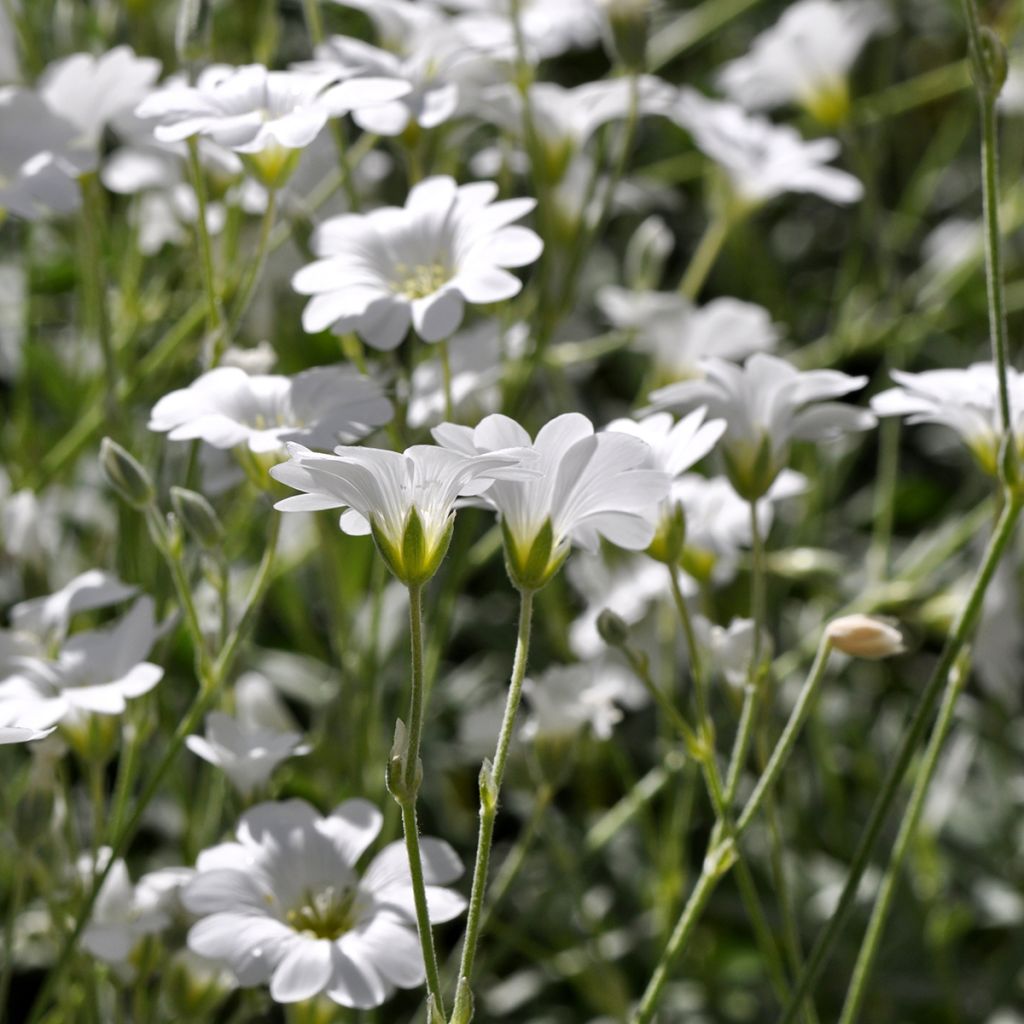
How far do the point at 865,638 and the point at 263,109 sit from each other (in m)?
0.30

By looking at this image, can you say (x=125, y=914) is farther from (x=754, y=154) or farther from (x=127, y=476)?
(x=754, y=154)

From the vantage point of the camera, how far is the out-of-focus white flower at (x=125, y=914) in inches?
20.7

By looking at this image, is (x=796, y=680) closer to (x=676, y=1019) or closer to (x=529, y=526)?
(x=676, y=1019)

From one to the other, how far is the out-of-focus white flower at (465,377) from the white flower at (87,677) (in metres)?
0.14

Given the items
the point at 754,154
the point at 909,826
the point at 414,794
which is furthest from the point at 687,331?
the point at 414,794

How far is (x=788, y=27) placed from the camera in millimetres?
915

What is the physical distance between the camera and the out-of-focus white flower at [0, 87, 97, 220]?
0.59 meters

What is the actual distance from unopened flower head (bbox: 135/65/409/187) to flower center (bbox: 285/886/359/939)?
0.87ft

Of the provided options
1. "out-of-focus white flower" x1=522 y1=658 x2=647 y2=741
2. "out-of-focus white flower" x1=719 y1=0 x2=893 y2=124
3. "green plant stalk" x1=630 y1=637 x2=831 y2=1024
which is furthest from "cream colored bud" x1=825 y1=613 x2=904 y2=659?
"out-of-focus white flower" x1=719 y1=0 x2=893 y2=124

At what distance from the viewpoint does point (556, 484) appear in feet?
1.48

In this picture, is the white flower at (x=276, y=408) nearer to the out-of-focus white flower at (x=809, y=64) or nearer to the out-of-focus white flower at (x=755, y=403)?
the out-of-focus white flower at (x=755, y=403)

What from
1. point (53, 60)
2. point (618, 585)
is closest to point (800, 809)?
point (618, 585)

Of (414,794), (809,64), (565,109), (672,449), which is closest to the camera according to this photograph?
(414,794)

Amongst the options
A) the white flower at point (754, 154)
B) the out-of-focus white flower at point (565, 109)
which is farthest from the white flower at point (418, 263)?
the white flower at point (754, 154)
